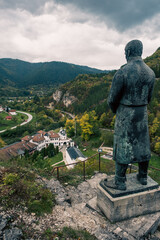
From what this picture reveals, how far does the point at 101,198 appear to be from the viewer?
4.57 metres

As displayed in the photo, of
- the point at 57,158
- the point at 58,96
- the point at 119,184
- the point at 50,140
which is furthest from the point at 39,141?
the point at 58,96

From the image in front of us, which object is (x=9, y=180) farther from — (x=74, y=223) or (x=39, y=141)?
(x=39, y=141)

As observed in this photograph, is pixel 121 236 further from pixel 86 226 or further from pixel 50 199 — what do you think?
pixel 50 199

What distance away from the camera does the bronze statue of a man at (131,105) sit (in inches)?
144

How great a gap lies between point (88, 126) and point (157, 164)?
18225 mm

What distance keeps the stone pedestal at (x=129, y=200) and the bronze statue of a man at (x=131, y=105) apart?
30 cm

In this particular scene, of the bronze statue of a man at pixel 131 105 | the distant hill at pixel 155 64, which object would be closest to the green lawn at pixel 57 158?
the bronze statue of a man at pixel 131 105

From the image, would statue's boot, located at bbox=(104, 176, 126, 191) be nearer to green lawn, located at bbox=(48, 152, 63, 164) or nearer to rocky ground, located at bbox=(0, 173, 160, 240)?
rocky ground, located at bbox=(0, 173, 160, 240)

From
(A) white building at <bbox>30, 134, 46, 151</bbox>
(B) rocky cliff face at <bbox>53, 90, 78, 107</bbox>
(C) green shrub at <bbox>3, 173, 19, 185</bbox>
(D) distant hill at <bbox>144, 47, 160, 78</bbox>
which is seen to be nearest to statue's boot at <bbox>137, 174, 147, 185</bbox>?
(C) green shrub at <bbox>3, 173, 19, 185</bbox>

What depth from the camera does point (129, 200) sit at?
13.8 ft

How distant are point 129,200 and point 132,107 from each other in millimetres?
2552

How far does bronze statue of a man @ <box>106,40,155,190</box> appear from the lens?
3658 mm

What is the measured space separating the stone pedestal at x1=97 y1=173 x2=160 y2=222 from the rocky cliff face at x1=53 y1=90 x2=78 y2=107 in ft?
298

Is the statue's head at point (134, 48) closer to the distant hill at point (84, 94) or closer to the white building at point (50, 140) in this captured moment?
the white building at point (50, 140)
